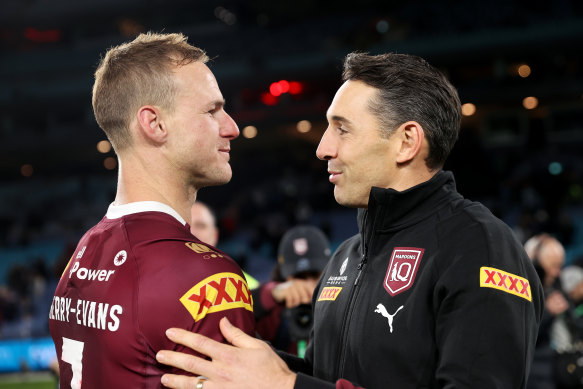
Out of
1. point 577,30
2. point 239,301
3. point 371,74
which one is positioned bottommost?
point 239,301

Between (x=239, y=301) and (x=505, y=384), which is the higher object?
(x=239, y=301)

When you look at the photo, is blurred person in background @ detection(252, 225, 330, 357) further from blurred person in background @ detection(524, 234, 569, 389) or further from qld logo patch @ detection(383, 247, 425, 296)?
blurred person in background @ detection(524, 234, 569, 389)

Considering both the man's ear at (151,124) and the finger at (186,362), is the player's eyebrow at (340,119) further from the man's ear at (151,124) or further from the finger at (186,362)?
the finger at (186,362)

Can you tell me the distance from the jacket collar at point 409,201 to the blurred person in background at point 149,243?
52cm

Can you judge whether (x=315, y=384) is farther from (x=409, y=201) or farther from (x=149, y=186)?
(x=149, y=186)

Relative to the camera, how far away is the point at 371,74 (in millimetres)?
2195

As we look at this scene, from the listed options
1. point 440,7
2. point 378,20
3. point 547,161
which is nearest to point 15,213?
point 378,20

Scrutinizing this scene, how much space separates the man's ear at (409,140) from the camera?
6.95 feet

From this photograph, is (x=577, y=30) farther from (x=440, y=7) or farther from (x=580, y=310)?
(x=580, y=310)

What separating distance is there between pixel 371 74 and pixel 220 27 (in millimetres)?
20889

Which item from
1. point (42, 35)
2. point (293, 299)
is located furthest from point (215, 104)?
point (42, 35)

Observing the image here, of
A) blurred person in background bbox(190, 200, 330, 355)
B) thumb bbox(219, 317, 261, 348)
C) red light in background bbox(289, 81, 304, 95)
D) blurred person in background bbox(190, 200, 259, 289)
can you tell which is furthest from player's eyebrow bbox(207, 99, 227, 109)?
red light in background bbox(289, 81, 304, 95)

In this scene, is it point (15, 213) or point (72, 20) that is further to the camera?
point (72, 20)

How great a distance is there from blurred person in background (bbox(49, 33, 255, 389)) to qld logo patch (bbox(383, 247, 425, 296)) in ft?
1.48
